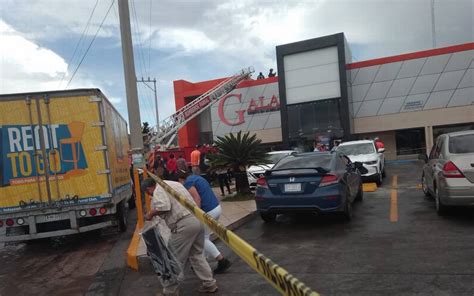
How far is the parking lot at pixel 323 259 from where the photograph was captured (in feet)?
16.5

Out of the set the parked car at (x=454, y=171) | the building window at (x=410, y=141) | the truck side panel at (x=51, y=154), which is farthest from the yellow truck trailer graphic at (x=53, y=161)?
the building window at (x=410, y=141)

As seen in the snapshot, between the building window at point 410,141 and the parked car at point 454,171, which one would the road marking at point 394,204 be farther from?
the building window at point 410,141

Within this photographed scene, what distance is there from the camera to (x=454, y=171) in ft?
24.4

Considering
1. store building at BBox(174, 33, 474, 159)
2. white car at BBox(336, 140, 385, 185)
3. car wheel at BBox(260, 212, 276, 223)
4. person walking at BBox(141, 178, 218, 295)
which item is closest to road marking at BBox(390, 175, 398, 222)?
white car at BBox(336, 140, 385, 185)

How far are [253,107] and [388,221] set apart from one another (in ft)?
98.4

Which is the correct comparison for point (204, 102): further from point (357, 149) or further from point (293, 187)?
point (293, 187)

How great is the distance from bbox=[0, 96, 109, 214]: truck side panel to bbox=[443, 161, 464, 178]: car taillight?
249 inches

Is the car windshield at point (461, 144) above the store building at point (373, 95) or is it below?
below

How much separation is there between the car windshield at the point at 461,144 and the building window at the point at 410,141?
26.4 m

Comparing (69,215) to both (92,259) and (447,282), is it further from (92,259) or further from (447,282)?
(447,282)

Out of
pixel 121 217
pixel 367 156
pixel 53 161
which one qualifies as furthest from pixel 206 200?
pixel 367 156

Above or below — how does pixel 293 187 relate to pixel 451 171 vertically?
below

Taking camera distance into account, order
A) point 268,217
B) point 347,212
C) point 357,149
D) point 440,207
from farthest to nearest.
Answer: point 357,149
point 268,217
point 347,212
point 440,207

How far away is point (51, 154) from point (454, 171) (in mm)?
7373
